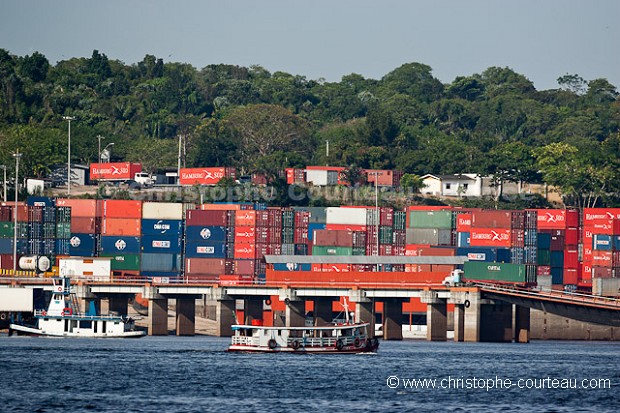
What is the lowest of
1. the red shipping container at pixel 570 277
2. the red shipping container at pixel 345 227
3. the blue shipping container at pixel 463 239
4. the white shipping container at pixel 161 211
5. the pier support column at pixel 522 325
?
the pier support column at pixel 522 325

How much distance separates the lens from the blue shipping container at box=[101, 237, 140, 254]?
17938 cm

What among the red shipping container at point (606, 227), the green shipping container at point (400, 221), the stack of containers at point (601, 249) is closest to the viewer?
the stack of containers at point (601, 249)

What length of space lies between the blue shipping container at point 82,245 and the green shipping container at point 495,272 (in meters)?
48.1

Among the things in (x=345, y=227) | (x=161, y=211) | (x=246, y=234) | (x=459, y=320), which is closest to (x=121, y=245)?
(x=161, y=211)

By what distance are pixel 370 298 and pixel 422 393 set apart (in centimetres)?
5588

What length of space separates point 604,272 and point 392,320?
37047mm

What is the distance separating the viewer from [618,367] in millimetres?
115375

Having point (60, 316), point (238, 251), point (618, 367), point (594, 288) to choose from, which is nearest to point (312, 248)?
point (238, 251)

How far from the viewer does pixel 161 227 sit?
181125 millimetres

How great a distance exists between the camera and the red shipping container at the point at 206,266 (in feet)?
582

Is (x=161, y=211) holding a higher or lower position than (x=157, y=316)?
higher

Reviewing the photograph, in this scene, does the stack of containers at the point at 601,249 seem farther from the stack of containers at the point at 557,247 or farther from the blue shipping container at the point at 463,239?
the blue shipping container at the point at 463,239

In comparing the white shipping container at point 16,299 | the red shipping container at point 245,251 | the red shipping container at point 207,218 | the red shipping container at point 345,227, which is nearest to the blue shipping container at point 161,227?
the red shipping container at point 207,218

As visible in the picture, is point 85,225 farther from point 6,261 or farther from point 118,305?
point 118,305
